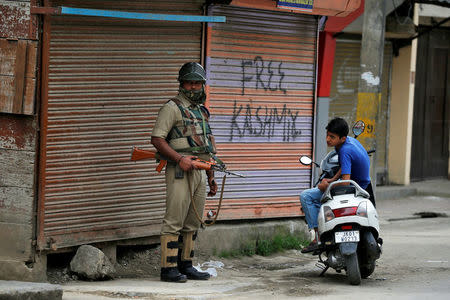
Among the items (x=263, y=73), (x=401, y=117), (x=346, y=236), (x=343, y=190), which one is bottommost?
(x=346, y=236)

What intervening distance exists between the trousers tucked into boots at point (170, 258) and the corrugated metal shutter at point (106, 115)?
631mm

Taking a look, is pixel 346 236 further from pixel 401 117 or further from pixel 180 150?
pixel 401 117

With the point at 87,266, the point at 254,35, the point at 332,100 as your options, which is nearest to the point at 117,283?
the point at 87,266

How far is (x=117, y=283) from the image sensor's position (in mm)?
7305

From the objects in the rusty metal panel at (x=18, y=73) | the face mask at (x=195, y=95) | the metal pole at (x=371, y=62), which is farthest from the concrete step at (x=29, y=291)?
the metal pole at (x=371, y=62)

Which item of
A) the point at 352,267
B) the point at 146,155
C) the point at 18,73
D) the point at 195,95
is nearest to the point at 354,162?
the point at 352,267

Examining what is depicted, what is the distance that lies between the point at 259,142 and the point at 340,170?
64.0 inches

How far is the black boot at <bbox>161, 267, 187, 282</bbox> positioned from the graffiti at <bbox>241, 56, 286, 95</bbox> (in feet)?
8.12

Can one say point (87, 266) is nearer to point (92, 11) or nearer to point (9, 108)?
point (9, 108)

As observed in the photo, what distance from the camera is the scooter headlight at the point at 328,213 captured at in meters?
7.52

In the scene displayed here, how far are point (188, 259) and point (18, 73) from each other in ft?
7.70

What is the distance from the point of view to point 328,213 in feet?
24.8

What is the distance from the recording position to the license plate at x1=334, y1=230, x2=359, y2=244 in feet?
24.1

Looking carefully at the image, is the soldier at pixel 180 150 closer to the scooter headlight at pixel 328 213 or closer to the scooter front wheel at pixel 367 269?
the scooter headlight at pixel 328 213
